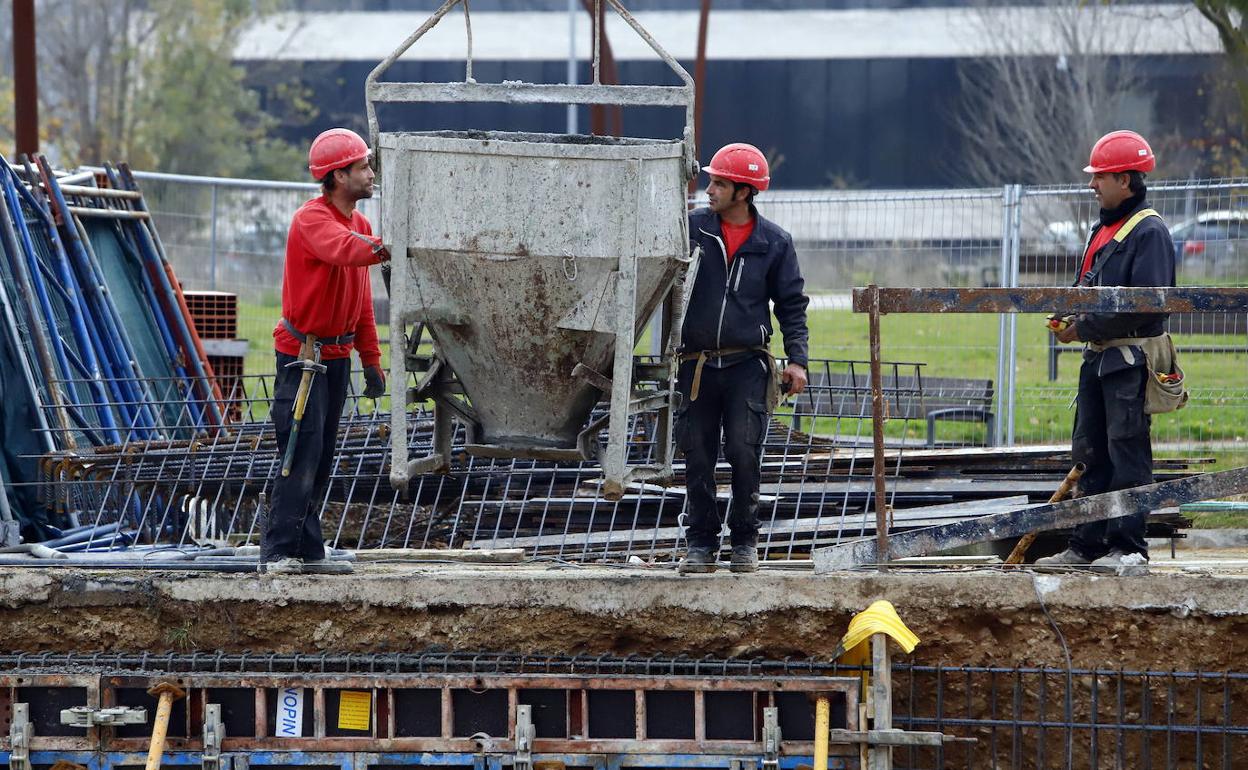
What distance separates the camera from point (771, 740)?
18.9 ft

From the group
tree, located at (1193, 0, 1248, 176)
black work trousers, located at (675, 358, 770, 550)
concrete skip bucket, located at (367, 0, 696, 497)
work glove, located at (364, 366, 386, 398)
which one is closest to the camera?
concrete skip bucket, located at (367, 0, 696, 497)

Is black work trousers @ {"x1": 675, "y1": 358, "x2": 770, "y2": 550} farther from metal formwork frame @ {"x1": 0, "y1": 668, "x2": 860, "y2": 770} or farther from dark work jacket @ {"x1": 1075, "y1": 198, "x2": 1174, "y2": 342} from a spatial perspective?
dark work jacket @ {"x1": 1075, "y1": 198, "x2": 1174, "y2": 342}

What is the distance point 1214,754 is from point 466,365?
3.45 metres

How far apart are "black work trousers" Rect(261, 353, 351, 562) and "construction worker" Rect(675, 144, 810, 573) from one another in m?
1.59

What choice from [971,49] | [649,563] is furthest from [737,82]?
Result: [649,563]

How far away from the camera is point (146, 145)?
31.2m

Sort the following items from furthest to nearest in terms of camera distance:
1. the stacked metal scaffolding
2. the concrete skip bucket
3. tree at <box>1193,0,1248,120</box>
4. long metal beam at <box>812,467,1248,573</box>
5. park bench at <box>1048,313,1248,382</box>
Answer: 1. tree at <box>1193,0,1248,120</box>
2. park bench at <box>1048,313,1248,382</box>
3. the stacked metal scaffolding
4. long metal beam at <box>812,467,1248,573</box>
5. the concrete skip bucket

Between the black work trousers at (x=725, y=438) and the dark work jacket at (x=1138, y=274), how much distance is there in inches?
56.6

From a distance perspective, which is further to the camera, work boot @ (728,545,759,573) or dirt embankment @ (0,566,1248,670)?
work boot @ (728,545,759,573)

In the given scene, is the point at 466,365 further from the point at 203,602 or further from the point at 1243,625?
the point at 1243,625

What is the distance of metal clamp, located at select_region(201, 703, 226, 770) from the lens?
19.4ft

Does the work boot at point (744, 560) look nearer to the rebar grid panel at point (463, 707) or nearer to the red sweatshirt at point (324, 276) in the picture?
the rebar grid panel at point (463, 707)

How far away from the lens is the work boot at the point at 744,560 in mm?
6676

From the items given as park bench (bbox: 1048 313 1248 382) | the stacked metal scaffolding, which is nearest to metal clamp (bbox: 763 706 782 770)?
the stacked metal scaffolding
